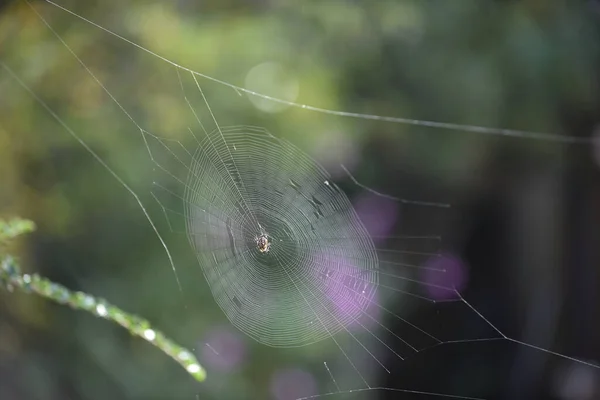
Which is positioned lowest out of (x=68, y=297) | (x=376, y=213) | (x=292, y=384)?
(x=68, y=297)

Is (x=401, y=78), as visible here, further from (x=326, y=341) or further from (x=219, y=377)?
(x=219, y=377)

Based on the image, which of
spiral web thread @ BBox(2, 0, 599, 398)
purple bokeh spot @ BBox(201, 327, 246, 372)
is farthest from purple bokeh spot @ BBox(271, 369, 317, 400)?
spiral web thread @ BBox(2, 0, 599, 398)

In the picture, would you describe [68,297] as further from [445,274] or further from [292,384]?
[445,274]

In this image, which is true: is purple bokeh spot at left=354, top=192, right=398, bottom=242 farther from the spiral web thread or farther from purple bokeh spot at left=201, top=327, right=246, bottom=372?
the spiral web thread

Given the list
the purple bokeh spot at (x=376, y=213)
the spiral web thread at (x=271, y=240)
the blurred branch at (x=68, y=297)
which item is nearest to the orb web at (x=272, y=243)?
the spiral web thread at (x=271, y=240)

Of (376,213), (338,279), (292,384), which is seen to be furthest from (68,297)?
(376,213)
